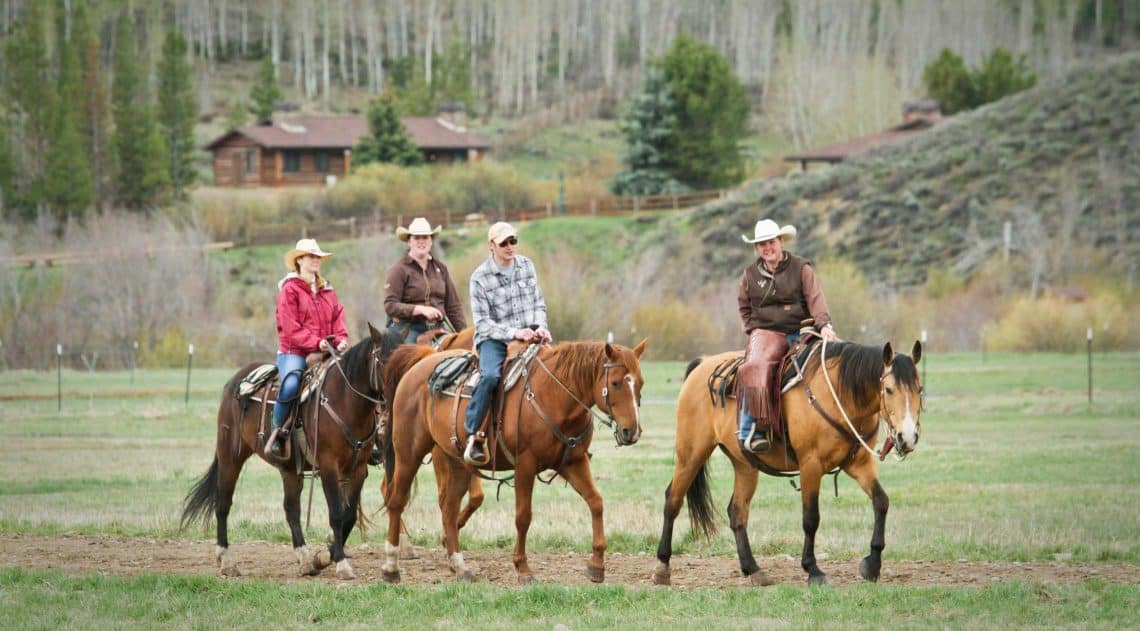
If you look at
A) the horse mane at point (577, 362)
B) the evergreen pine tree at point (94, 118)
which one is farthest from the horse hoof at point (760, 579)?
the evergreen pine tree at point (94, 118)

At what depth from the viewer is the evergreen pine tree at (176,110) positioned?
4060 inches

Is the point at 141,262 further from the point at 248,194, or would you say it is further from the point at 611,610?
the point at 611,610

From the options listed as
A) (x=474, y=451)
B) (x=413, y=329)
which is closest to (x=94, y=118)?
(x=413, y=329)

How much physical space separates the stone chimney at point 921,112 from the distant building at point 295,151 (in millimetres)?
30159

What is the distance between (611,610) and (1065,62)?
543ft

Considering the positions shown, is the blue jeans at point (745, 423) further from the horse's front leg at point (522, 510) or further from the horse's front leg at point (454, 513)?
the horse's front leg at point (454, 513)

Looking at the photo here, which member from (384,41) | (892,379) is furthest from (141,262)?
(384,41)

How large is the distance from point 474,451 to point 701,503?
249 centimetres

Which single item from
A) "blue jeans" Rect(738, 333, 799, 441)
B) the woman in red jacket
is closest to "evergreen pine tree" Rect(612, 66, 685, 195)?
the woman in red jacket

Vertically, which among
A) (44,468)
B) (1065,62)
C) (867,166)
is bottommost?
(44,468)

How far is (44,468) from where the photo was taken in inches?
1010

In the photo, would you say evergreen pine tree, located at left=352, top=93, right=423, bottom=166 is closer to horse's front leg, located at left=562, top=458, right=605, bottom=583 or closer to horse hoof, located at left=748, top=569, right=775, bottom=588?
horse's front leg, located at left=562, top=458, right=605, bottom=583

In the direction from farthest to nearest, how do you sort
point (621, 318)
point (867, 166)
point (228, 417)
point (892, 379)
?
point (867, 166), point (621, 318), point (228, 417), point (892, 379)

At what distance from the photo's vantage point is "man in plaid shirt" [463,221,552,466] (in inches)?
554
